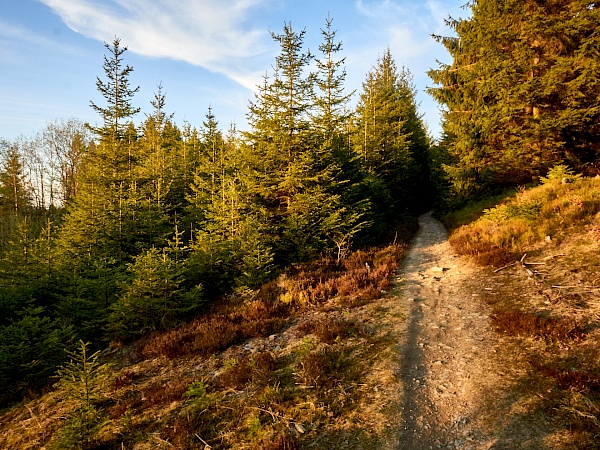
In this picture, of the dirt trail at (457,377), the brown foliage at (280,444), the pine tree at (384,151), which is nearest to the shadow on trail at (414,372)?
the dirt trail at (457,377)

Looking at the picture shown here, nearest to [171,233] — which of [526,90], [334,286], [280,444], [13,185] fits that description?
[334,286]

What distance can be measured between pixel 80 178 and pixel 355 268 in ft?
48.4

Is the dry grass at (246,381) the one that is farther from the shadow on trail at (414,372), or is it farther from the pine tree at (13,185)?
the pine tree at (13,185)

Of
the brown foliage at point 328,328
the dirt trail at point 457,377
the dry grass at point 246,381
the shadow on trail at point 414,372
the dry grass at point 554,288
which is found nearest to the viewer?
the dirt trail at point 457,377

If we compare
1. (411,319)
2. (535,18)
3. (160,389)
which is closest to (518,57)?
(535,18)

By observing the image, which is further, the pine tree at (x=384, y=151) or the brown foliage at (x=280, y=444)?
the pine tree at (x=384, y=151)

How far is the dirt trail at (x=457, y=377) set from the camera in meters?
4.54

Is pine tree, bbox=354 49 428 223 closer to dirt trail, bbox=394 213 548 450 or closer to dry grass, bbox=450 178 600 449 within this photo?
dry grass, bbox=450 178 600 449

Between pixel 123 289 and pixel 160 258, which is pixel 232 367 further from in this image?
pixel 123 289

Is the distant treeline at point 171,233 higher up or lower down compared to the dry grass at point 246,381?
higher up

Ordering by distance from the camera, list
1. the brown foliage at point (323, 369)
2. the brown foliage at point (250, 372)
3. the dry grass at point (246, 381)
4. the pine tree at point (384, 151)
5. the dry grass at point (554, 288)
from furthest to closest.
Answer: the pine tree at point (384, 151), the brown foliage at point (250, 372), the brown foliage at point (323, 369), the dry grass at point (246, 381), the dry grass at point (554, 288)

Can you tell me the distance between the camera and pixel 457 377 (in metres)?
5.84

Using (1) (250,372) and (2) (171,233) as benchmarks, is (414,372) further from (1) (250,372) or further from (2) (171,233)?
(2) (171,233)

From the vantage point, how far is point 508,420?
4691mm
